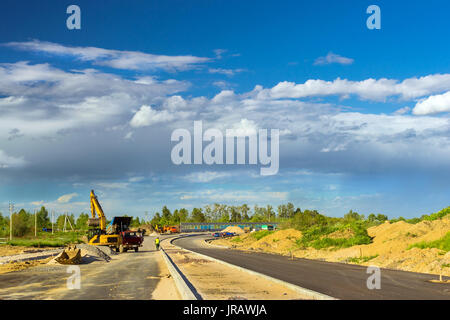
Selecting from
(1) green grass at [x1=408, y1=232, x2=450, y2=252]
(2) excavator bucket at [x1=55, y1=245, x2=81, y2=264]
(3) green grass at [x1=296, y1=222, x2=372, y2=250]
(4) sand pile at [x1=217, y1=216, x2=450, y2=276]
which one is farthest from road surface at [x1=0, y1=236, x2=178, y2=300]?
(3) green grass at [x1=296, y1=222, x2=372, y2=250]

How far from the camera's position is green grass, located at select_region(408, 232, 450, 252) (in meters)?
30.8

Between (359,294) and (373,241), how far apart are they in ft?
89.3

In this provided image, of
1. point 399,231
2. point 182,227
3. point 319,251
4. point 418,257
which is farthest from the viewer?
point 182,227

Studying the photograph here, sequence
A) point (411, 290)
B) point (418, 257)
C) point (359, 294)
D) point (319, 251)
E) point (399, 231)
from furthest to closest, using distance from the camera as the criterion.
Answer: point (319, 251)
point (399, 231)
point (418, 257)
point (411, 290)
point (359, 294)

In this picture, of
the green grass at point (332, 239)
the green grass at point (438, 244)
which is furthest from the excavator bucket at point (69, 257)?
the green grass at point (438, 244)

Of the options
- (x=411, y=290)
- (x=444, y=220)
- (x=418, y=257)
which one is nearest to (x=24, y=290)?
(x=411, y=290)

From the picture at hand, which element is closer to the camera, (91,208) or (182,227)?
(91,208)

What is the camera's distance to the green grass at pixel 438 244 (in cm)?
3084

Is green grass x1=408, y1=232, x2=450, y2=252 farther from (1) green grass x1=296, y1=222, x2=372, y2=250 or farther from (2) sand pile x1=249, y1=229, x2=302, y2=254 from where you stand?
(2) sand pile x1=249, y1=229, x2=302, y2=254

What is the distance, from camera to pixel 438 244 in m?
32.0

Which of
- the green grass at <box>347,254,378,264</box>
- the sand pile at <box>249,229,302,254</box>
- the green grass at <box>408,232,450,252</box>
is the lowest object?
the sand pile at <box>249,229,302,254</box>

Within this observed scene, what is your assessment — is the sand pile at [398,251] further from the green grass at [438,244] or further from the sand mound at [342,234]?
the green grass at [438,244]

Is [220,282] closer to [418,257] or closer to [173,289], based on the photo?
[173,289]

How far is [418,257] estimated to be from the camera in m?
30.0
